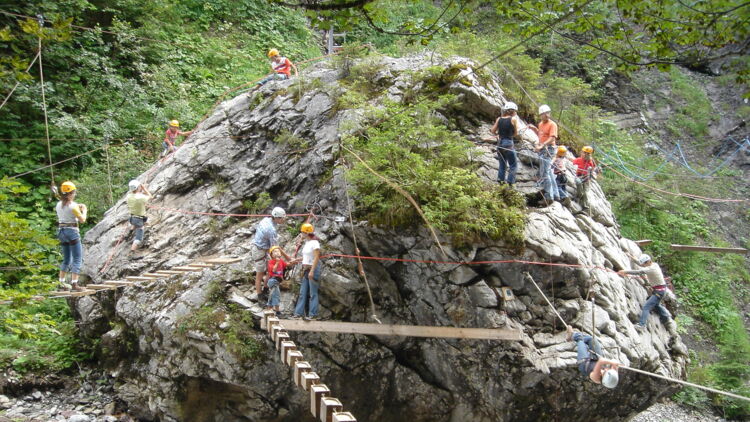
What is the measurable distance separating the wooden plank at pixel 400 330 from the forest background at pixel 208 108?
491 cm

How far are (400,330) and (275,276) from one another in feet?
6.78

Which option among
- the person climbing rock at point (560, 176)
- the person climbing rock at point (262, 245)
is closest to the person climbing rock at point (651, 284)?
the person climbing rock at point (560, 176)

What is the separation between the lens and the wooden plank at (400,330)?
749cm

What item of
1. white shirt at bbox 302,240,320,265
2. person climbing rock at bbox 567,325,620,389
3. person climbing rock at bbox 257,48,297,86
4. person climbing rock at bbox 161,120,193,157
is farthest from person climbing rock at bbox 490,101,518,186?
person climbing rock at bbox 161,120,193,157

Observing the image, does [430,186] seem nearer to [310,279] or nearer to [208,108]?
[310,279]

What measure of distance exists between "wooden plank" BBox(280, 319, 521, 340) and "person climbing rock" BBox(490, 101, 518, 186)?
277 cm

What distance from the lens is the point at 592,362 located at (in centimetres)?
A: 732

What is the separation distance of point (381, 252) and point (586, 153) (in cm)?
463

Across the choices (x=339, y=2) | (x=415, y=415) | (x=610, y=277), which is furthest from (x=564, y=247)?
(x=339, y=2)

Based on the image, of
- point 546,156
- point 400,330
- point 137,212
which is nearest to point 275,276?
point 400,330

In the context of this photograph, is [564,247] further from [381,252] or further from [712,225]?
[712,225]

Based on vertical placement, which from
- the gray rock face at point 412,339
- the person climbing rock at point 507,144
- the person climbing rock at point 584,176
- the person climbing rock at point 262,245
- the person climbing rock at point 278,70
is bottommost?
the gray rock face at point 412,339

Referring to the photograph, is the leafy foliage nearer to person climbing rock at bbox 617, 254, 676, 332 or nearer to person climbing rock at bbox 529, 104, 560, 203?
person climbing rock at bbox 529, 104, 560, 203

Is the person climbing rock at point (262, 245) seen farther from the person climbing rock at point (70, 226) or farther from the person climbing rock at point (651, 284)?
the person climbing rock at point (651, 284)
